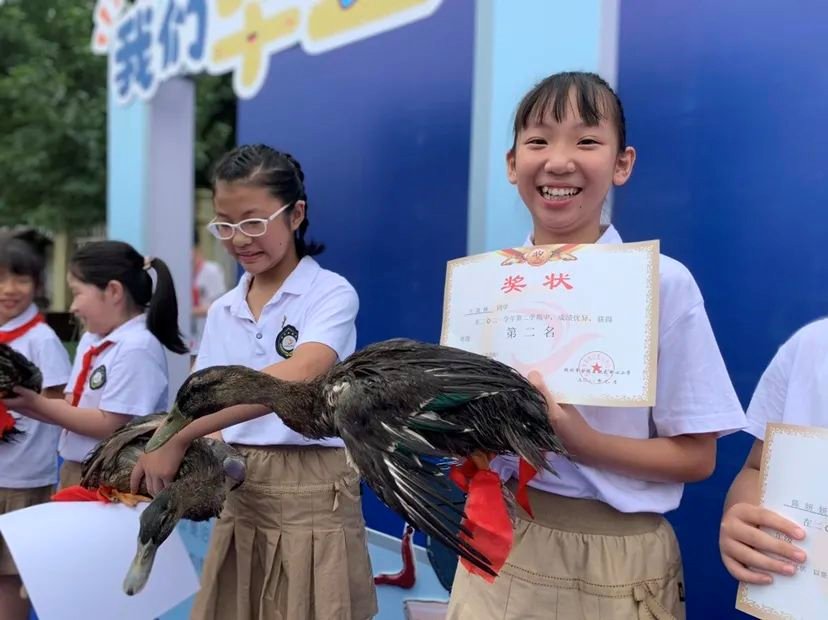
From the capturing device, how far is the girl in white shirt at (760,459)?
1.18 metres

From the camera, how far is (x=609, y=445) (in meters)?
1.29

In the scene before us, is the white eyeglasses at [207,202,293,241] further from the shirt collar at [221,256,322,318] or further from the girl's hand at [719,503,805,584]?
the girl's hand at [719,503,805,584]

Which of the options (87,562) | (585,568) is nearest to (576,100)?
(585,568)

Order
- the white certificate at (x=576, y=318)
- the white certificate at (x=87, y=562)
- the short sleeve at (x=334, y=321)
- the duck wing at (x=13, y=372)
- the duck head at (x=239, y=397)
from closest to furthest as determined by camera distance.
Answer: the white certificate at (x=576, y=318) < the duck head at (x=239, y=397) < the white certificate at (x=87, y=562) < the short sleeve at (x=334, y=321) < the duck wing at (x=13, y=372)

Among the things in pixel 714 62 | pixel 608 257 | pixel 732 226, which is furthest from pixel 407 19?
pixel 608 257

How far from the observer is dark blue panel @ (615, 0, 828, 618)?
1.99 m

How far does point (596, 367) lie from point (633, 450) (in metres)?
0.16

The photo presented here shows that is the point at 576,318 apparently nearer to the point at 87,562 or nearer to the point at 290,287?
the point at 290,287

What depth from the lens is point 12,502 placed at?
2.94 metres

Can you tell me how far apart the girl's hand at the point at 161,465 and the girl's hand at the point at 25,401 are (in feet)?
2.42

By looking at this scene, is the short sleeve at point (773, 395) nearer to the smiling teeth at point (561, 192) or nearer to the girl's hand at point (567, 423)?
the girl's hand at point (567, 423)

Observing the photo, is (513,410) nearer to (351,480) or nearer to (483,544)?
(483,544)

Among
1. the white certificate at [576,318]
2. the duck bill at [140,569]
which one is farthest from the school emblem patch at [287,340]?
the white certificate at [576,318]

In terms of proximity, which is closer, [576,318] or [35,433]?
[576,318]
